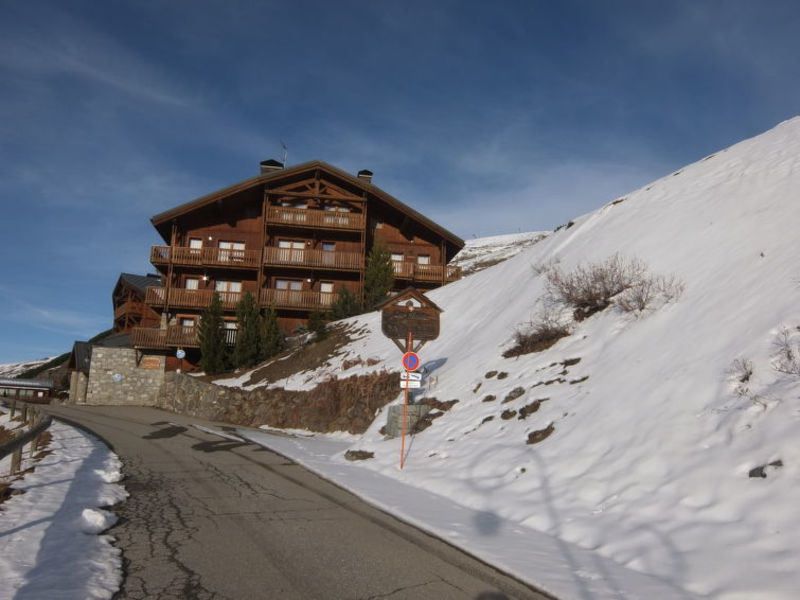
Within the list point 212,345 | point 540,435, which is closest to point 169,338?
point 212,345

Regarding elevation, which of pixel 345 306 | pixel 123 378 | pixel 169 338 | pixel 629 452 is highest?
pixel 345 306

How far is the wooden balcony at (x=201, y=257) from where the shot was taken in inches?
1353

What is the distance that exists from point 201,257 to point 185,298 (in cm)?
267

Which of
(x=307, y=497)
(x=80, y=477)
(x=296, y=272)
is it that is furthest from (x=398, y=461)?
(x=296, y=272)

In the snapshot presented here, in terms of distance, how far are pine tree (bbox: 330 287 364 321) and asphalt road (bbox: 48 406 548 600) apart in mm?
20856

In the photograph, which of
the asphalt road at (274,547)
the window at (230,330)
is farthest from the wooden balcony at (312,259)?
the asphalt road at (274,547)

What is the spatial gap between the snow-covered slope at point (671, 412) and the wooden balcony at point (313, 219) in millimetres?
18436

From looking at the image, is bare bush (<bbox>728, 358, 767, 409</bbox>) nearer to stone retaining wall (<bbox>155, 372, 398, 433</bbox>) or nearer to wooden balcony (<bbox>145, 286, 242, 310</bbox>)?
stone retaining wall (<bbox>155, 372, 398, 433</bbox>)

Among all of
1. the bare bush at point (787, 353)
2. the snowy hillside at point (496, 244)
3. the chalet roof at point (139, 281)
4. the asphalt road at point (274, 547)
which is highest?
the snowy hillside at point (496, 244)

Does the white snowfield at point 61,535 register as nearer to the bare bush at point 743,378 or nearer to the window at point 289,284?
the bare bush at point 743,378

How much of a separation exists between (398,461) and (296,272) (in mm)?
25121

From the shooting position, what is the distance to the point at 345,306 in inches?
1244

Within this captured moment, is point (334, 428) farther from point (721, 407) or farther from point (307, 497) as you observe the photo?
point (721, 407)

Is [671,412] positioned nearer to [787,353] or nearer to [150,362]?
[787,353]
